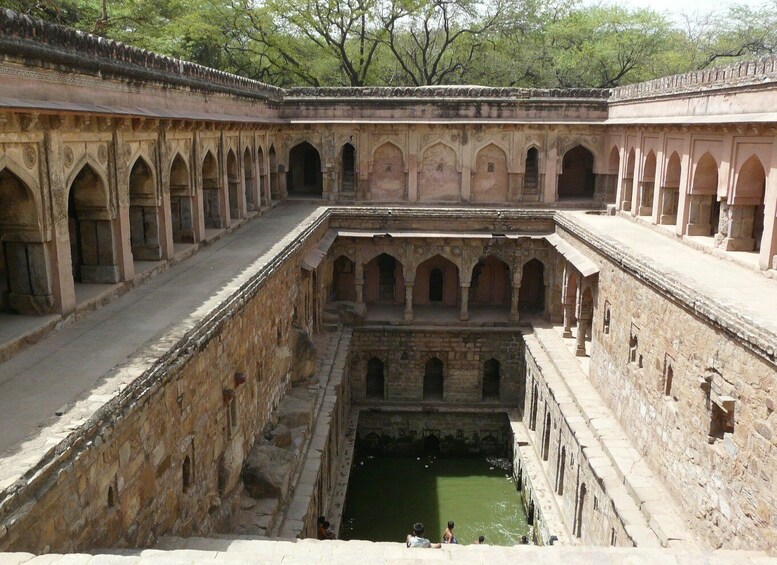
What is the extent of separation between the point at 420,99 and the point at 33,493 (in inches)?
718

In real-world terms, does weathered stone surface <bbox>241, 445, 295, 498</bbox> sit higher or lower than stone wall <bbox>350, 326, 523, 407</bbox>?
higher

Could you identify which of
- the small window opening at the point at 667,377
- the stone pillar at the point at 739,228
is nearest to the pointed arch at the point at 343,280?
the stone pillar at the point at 739,228

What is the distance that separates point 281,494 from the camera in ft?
32.6

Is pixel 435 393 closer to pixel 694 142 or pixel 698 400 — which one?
pixel 694 142

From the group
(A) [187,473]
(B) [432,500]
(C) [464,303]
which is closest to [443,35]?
(C) [464,303]

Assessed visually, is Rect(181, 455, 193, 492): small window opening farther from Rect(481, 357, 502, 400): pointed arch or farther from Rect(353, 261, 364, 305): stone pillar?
Rect(481, 357, 502, 400): pointed arch

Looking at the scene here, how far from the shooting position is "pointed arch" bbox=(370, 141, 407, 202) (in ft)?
72.3

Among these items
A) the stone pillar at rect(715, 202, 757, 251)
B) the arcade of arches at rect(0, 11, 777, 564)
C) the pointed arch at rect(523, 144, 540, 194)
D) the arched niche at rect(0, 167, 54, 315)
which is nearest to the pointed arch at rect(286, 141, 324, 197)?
the arcade of arches at rect(0, 11, 777, 564)

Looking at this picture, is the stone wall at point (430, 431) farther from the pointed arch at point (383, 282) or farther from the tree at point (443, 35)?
the tree at point (443, 35)

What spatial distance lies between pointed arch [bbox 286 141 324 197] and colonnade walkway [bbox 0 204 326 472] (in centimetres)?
1071

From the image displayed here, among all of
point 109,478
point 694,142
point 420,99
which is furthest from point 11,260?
point 420,99

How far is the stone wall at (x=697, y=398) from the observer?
7.80 m

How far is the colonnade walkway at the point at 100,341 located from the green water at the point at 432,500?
5.87m

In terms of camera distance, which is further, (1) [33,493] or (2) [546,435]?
(2) [546,435]
